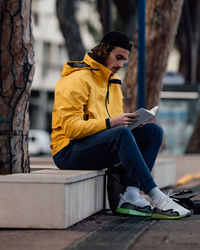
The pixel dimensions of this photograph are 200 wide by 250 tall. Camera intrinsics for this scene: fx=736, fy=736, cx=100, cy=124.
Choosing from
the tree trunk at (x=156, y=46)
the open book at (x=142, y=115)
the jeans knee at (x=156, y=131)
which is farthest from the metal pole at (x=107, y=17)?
the open book at (x=142, y=115)

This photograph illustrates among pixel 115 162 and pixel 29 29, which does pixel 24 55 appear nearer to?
pixel 29 29

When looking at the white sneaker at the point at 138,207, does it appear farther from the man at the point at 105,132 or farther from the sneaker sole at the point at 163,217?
the sneaker sole at the point at 163,217

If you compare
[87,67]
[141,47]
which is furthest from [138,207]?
[141,47]

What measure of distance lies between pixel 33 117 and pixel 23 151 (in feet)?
133

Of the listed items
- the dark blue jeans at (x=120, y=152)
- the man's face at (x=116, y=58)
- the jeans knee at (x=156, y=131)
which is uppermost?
the man's face at (x=116, y=58)

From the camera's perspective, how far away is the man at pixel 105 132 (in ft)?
19.5

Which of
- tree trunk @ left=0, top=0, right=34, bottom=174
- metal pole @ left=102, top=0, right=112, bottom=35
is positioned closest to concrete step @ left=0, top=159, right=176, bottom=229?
tree trunk @ left=0, top=0, right=34, bottom=174

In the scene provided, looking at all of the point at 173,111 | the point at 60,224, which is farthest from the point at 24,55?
the point at 173,111

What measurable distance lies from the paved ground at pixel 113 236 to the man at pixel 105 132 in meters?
0.22

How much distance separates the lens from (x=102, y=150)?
6.17m

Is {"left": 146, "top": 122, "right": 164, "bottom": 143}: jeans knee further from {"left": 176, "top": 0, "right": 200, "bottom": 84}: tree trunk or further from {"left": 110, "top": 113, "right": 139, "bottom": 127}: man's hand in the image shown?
{"left": 176, "top": 0, "right": 200, "bottom": 84}: tree trunk

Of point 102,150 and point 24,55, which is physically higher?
point 24,55

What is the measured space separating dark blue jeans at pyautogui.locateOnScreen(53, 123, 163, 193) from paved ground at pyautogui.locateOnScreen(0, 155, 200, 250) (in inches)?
16.0

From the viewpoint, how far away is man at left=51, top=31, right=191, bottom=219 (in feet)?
19.5
